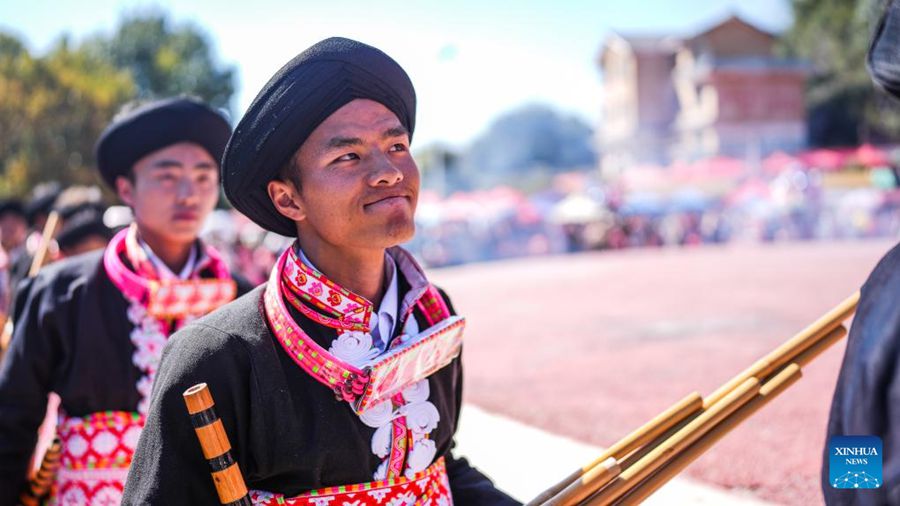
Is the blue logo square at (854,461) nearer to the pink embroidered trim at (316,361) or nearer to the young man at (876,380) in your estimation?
the young man at (876,380)

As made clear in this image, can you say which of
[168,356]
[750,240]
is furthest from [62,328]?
[750,240]

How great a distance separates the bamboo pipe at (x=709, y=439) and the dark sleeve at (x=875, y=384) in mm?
452

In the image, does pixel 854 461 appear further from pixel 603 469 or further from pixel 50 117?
pixel 50 117

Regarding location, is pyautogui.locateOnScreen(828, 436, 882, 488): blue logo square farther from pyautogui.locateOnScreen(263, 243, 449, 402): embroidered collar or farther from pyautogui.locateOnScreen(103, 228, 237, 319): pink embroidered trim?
pyautogui.locateOnScreen(103, 228, 237, 319): pink embroidered trim

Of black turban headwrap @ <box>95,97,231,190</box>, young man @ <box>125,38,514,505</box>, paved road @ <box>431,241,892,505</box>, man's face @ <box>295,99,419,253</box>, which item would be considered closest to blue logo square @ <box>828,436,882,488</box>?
young man @ <box>125,38,514,505</box>

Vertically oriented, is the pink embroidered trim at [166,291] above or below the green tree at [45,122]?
below

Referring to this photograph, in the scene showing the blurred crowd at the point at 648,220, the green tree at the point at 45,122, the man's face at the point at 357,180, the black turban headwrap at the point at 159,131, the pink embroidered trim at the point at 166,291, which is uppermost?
the green tree at the point at 45,122

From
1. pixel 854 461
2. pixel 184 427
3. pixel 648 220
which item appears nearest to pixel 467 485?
pixel 184 427

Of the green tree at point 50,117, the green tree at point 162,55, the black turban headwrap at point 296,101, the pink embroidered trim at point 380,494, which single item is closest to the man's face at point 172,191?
Answer: the black turban headwrap at point 296,101

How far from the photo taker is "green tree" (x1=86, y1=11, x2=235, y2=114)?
47.8 m

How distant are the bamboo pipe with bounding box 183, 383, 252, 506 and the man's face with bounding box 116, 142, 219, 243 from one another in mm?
1616

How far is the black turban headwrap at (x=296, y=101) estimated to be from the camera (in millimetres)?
1855

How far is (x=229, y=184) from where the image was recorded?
6.46 ft

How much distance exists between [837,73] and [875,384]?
2259 inches
